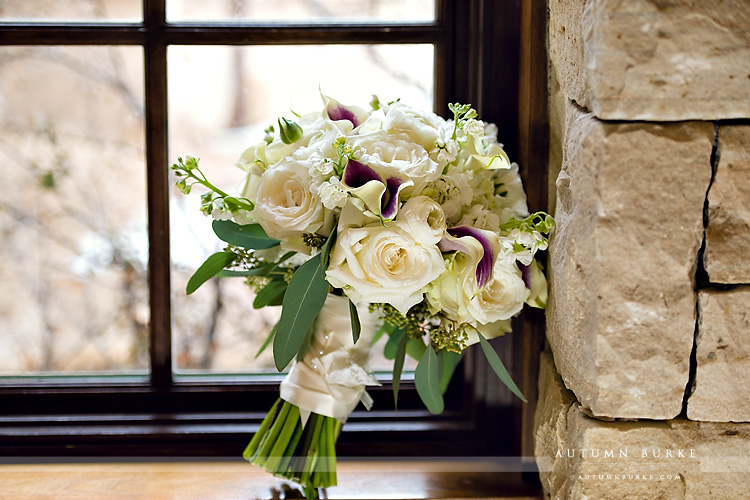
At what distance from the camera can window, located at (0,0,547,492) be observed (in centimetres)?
118

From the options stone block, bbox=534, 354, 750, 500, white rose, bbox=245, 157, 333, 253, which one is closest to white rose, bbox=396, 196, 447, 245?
white rose, bbox=245, 157, 333, 253

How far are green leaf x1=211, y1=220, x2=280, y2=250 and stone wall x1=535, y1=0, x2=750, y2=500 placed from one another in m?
0.44

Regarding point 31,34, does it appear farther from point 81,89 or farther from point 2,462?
point 2,462

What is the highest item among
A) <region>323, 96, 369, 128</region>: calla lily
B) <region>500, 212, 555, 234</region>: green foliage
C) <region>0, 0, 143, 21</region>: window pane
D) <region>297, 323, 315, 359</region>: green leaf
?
<region>0, 0, 143, 21</region>: window pane

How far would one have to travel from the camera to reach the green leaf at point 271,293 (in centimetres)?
104

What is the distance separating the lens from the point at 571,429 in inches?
35.3

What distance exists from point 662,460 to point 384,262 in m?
0.45

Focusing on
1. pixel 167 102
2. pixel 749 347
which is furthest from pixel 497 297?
pixel 167 102

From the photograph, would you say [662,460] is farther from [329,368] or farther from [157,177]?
[157,177]

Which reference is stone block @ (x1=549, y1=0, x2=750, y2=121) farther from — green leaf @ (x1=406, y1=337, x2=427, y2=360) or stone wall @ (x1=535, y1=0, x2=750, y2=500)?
green leaf @ (x1=406, y1=337, x2=427, y2=360)

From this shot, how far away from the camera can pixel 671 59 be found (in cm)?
76

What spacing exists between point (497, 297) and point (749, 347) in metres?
0.32

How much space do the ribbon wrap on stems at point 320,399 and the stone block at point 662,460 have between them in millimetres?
347

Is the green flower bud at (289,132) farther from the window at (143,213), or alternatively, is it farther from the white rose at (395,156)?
the window at (143,213)
